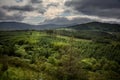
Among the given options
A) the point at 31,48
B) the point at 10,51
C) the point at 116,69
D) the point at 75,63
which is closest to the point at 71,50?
the point at 75,63

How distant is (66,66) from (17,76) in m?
24.3

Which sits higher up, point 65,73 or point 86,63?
point 65,73

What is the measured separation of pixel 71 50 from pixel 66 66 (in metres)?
6.85

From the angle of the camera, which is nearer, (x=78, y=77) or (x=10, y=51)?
(x=78, y=77)

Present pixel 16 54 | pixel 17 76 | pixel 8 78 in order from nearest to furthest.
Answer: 1. pixel 8 78
2. pixel 17 76
3. pixel 16 54

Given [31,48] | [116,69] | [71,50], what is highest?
[71,50]

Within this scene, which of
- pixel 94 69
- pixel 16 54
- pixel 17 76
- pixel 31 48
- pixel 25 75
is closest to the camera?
pixel 17 76

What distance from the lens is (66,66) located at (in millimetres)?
78000

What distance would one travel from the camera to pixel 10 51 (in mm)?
128875

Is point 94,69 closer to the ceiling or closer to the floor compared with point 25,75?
closer to the floor

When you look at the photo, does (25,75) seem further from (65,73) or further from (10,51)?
(10,51)

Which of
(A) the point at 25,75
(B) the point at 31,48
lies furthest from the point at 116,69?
(A) the point at 25,75

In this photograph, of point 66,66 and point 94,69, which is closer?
point 66,66

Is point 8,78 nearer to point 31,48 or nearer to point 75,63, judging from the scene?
point 75,63
